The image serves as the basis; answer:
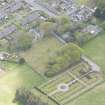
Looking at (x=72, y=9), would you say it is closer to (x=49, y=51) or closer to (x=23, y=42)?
(x=49, y=51)

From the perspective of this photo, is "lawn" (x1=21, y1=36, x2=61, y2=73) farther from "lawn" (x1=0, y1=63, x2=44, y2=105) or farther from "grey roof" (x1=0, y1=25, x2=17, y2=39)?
"grey roof" (x1=0, y1=25, x2=17, y2=39)

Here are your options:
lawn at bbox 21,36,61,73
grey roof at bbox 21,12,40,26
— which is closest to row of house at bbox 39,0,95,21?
grey roof at bbox 21,12,40,26

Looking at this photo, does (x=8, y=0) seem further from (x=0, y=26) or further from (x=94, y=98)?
(x=94, y=98)

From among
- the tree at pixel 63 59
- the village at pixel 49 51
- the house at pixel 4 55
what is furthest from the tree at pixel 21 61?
the tree at pixel 63 59

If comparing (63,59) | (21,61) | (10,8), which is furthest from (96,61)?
(10,8)

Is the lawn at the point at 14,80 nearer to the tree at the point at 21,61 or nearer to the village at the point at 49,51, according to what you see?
the village at the point at 49,51

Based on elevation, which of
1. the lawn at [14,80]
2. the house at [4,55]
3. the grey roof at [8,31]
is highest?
the grey roof at [8,31]

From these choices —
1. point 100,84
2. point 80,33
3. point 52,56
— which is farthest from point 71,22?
point 100,84
